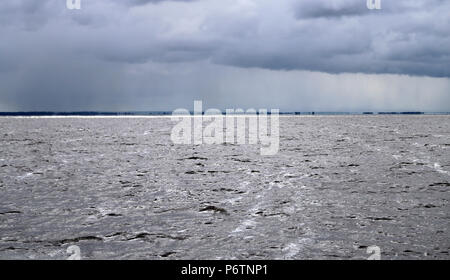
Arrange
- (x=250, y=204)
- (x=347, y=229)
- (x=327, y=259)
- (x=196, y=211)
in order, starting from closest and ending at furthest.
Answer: (x=327, y=259)
(x=347, y=229)
(x=196, y=211)
(x=250, y=204)

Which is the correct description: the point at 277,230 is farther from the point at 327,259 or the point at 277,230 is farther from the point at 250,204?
the point at 250,204

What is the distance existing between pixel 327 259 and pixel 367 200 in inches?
373

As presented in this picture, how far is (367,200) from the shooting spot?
21359 millimetres

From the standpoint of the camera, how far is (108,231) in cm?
1576

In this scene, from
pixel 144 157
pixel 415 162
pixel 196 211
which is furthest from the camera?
pixel 144 157

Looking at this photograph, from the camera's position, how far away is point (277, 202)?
21.3 meters

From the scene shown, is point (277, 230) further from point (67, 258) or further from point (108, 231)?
point (67, 258)

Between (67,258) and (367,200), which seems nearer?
(67,258)

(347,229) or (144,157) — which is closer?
(347,229)
